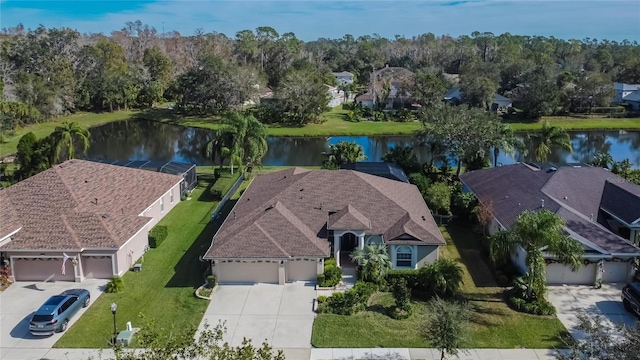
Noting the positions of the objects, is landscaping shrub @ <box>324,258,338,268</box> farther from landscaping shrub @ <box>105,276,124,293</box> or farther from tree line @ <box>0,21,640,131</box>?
tree line @ <box>0,21,640,131</box>

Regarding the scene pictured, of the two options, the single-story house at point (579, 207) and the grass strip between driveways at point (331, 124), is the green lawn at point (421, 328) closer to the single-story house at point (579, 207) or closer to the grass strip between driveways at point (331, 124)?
the single-story house at point (579, 207)

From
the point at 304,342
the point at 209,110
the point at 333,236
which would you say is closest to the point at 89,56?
the point at 209,110

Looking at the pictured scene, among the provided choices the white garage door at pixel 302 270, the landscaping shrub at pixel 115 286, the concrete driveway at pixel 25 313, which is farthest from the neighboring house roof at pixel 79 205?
the white garage door at pixel 302 270

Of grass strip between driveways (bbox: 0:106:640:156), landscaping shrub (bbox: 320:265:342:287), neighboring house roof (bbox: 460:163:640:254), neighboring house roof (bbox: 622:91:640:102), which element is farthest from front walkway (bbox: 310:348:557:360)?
neighboring house roof (bbox: 622:91:640:102)

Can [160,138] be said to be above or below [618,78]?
below

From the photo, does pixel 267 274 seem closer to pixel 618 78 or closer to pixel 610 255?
pixel 610 255

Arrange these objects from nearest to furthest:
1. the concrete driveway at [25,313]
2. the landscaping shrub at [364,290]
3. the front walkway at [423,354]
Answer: the front walkway at [423,354]
the concrete driveway at [25,313]
the landscaping shrub at [364,290]
